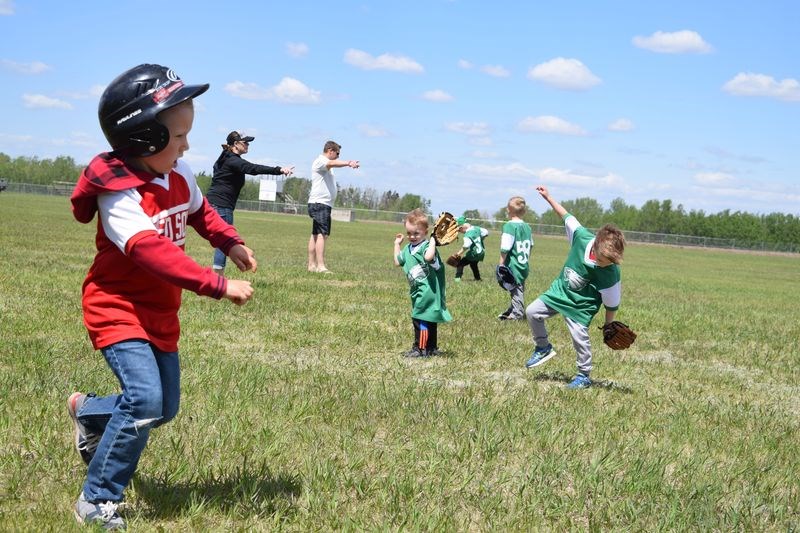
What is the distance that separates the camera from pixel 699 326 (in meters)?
12.2

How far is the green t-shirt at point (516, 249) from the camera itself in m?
12.0

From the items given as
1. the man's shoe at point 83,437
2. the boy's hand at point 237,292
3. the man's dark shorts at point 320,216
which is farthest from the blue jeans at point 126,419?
the man's dark shorts at point 320,216

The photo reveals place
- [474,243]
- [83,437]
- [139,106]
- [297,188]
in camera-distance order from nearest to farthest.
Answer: [139,106] < [83,437] < [474,243] < [297,188]

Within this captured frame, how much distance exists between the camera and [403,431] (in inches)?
212

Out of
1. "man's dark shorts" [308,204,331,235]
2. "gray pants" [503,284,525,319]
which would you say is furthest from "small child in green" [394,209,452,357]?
"man's dark shorts" [308,204,331,235]

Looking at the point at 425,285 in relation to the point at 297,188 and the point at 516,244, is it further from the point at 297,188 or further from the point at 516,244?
the point at 297,188

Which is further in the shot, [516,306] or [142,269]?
[516,306]

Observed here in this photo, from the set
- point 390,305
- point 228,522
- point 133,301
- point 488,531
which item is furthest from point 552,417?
point 390,305

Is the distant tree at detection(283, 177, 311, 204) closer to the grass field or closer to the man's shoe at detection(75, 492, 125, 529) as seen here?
the grass field

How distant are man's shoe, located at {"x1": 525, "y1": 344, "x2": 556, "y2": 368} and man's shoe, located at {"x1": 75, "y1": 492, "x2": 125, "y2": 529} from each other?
4.84 m

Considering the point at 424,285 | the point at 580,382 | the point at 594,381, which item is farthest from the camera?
the point at 424,285

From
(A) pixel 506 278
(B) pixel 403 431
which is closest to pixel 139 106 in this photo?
(B) pixel 403 431

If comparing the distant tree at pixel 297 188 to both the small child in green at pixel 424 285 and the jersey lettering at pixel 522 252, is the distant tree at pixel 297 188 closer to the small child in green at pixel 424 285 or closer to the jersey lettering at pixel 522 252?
the jersey lettering at pixel 522 252

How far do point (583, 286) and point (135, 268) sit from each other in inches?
187
